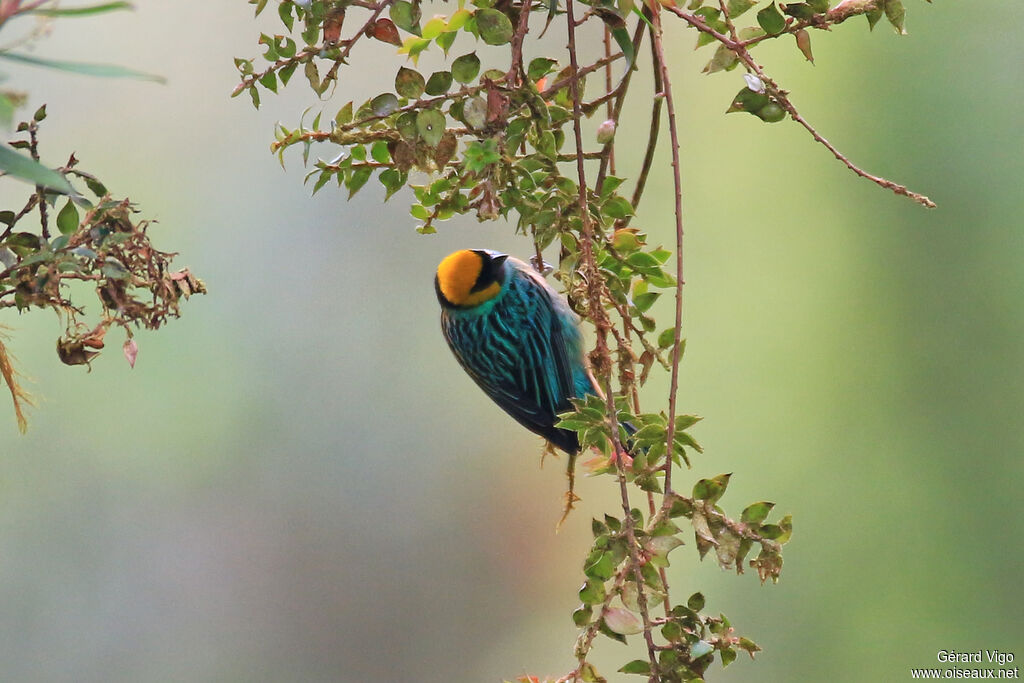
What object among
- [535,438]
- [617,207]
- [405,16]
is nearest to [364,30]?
[405,16]

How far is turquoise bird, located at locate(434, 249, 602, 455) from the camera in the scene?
1134 mm

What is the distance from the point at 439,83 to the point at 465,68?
0.07 feet

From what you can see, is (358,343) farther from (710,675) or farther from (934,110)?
(934,110)

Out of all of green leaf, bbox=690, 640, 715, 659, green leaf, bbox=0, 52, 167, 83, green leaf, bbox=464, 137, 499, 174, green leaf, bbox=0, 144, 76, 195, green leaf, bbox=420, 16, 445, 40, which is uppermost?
green leaf, bbox=420, 16, 445, 40

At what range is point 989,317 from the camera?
6.08ft

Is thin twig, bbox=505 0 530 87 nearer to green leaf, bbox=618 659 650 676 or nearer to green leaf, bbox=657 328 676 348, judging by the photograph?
green leaf, bbox=657 328 676 348

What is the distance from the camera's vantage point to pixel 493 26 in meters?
0.64

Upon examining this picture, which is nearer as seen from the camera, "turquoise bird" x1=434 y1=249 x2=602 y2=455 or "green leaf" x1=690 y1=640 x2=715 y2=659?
"green leaf" x1=690 y1=640 x2=715 y2=659

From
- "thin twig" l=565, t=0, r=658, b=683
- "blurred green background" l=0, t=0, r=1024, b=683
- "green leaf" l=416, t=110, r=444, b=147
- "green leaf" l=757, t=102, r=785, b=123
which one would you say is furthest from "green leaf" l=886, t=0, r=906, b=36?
"blurred green background" l=0, t=0, r=1024, b=683

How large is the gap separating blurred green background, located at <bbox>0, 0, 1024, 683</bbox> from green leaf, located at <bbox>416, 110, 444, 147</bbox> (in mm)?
1144

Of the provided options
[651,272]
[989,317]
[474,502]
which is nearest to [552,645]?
[474,502]

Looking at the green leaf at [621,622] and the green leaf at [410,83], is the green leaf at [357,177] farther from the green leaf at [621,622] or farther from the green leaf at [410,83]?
the green leaf at [621,622]

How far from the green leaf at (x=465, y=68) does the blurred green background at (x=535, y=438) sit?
3.71 ft

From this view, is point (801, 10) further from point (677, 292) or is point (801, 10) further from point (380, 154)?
point (380, 154)
